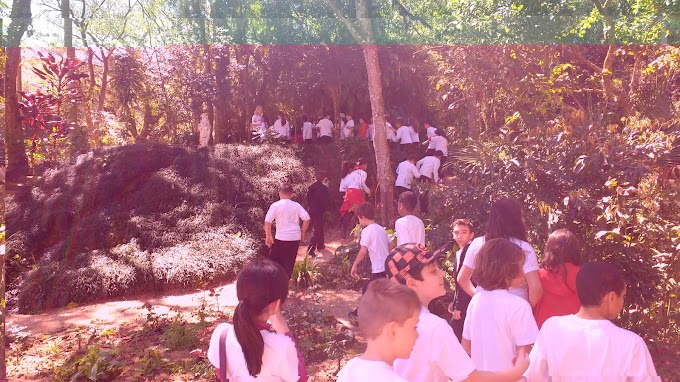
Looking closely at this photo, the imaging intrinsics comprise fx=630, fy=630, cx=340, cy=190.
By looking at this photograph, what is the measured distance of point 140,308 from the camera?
6609mm

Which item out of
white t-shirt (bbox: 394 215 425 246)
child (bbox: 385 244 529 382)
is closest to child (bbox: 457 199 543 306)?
child (bbox: 385 244 529 382)

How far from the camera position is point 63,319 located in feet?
21.4

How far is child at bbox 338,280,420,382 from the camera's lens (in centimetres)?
194

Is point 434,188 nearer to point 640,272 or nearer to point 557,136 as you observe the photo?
point 557,136

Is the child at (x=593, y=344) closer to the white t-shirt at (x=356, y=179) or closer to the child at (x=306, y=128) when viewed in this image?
the white t-shirt at (x=356, y=179)

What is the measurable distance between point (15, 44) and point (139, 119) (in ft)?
19.3

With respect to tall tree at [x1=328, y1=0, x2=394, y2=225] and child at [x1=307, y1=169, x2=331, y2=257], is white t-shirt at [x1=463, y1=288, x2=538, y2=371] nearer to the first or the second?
child at [x1=307, y1=169, x2=331, y2=257]

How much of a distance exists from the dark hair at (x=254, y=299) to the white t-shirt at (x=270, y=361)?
3cm

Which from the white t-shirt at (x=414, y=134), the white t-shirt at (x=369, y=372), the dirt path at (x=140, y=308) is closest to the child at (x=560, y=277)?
the white t-shirt at (x=369, y=372)

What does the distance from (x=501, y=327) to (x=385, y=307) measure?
94cm

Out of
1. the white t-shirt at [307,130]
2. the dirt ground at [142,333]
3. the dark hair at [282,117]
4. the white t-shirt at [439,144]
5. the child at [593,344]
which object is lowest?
the dirt ground at [142,333]

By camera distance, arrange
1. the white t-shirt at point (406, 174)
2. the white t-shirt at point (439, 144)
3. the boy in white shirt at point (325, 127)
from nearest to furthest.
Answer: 1. the white t-shirt at point (406, 174)
2. the white t-shirt at point (439, 144)
3. the boy in white shirt at point (325, 127)

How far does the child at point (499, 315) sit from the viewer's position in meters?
2.75

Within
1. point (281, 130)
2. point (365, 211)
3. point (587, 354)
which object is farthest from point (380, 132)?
point (587, 354)
